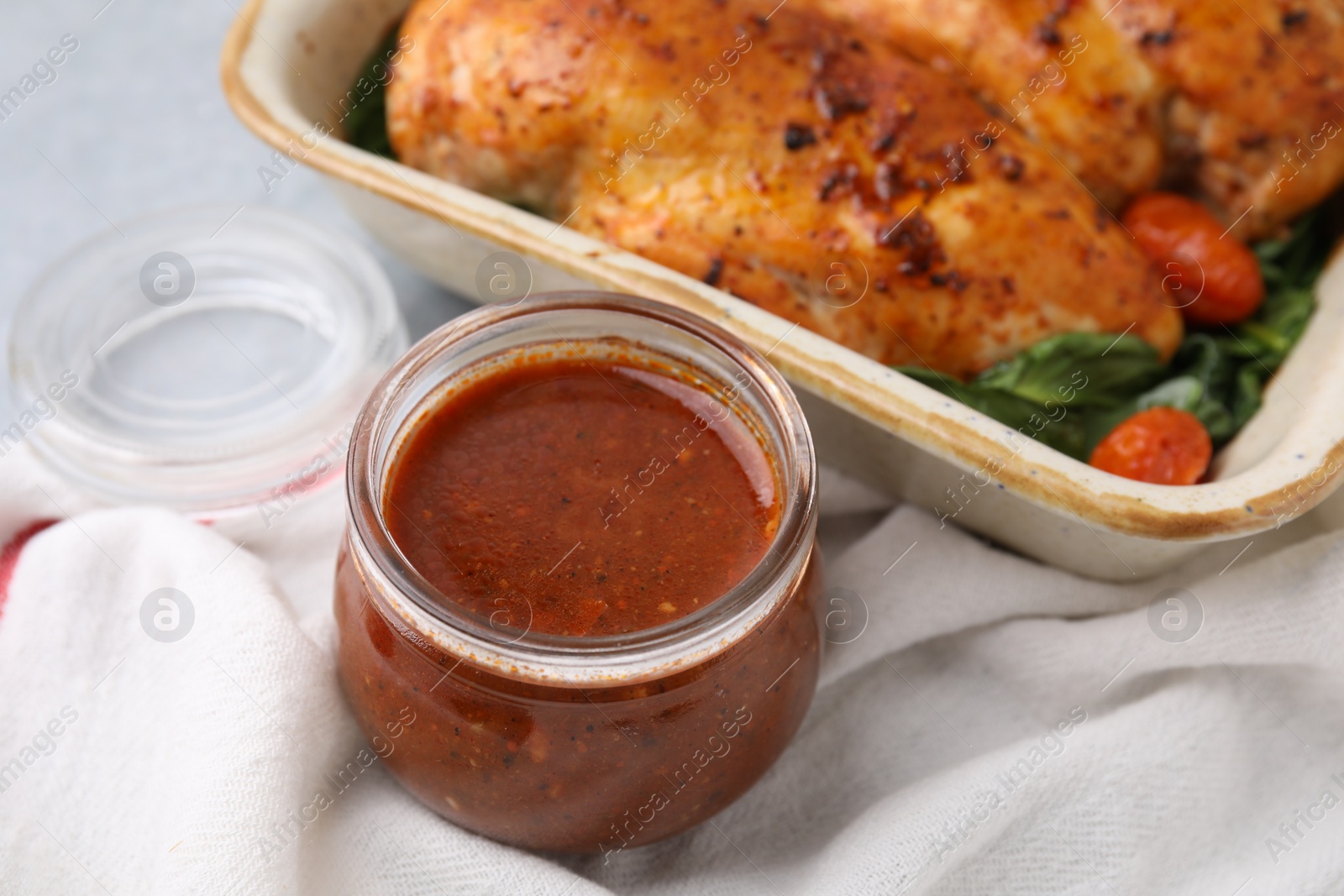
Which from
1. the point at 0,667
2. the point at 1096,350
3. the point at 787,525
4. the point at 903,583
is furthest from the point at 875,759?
the point at 0,667

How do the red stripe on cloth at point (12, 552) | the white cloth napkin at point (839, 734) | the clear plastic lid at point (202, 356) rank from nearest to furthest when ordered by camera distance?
the white cloth napkin at point (839, 734)
the red stripe on cloth at point (12, 552)
the clear plastic lid at point (202, 356)

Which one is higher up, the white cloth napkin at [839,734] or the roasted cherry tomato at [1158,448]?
the roasted cherry tomato at [1158,448]

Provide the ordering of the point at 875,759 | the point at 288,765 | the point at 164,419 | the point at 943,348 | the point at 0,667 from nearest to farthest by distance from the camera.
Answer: the point at 288,765, the point at 0,667, the point at 875,759, the point at 943,348, the point at 164,419

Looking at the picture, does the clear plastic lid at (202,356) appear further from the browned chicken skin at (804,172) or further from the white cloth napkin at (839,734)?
the browned chicken skin at (804,172)

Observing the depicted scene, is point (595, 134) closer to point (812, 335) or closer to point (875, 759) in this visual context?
point (812, 335)

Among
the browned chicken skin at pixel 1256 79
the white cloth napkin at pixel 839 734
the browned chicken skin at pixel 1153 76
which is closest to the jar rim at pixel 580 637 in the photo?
the white cloth napkin at pixel 839 734

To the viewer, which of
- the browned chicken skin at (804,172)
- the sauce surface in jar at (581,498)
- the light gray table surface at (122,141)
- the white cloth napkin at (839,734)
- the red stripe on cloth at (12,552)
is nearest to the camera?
the sauce surface in jar at (581,498)

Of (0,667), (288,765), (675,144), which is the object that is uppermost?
(675,144)

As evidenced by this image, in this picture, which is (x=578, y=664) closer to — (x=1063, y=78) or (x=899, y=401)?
(x=899, y=401)
